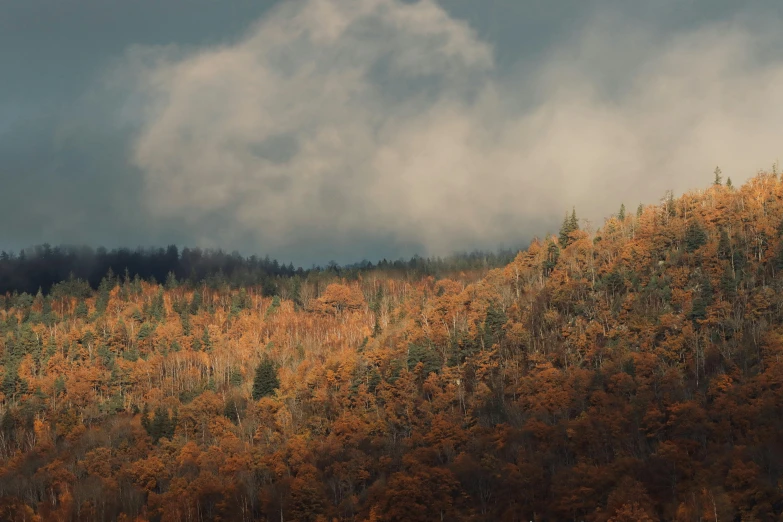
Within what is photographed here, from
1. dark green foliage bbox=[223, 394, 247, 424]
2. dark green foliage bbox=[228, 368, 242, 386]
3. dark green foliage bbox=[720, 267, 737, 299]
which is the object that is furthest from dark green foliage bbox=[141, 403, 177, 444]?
dark green foliage bbox=[720, 267, 737, 299]

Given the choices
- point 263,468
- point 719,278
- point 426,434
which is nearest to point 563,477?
point 426,434

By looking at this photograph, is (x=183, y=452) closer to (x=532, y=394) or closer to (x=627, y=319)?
(x=532, y=394)

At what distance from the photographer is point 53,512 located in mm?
114250

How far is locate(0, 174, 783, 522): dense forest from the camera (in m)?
100

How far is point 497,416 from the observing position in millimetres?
133875

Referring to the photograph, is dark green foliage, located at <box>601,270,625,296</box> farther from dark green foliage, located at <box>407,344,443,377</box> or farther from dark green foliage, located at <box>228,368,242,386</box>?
dark green foliage, located at <box>228,368,242,386</box>

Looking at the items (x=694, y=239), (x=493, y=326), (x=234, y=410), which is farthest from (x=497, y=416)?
(x=694, y=239)

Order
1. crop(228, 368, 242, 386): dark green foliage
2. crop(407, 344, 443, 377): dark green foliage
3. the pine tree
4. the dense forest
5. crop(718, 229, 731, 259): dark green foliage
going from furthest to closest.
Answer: crop(228, 368, 242, 386): dark green foliage
the pine tree
crop(718, 229, 731, 259): dark green foliage
crop(407, 344, 443, 377): dark green foliage
the dense forest

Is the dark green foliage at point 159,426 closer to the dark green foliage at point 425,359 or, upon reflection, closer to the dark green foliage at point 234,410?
the dark green foliage at point 234,410

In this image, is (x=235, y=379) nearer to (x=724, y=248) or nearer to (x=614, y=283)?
(x=614, y=283)

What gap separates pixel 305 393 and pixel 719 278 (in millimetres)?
89850

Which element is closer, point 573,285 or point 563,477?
point 563,477

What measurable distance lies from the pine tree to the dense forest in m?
0.63

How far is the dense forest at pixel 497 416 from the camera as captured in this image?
100188 mm
